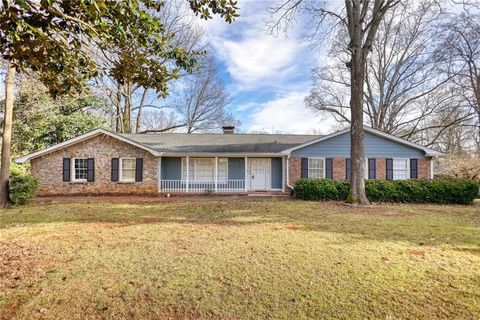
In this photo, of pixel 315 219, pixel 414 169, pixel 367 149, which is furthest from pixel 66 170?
pixel 414 169

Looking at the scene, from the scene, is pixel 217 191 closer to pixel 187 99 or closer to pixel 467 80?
pixel 187 99

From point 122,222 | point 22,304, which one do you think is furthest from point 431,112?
point 22,304

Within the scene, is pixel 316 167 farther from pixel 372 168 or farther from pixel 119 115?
pixel 119 115

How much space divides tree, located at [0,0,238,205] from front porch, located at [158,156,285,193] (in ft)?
36.0

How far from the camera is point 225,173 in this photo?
54.6 ft

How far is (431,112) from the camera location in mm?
23094

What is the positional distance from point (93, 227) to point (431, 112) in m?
26.5

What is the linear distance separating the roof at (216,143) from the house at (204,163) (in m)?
0.06

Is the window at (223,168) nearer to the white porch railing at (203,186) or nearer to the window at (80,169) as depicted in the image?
the white porch railing at (203,186)

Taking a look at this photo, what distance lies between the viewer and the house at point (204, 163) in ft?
49.2

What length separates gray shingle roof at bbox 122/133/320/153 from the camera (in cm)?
1608

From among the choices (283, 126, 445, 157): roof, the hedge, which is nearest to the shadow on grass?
the hedge

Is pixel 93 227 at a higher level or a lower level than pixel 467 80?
lower

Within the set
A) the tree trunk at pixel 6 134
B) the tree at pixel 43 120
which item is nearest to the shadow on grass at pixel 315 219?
the tree trunk at pixel 6 134
